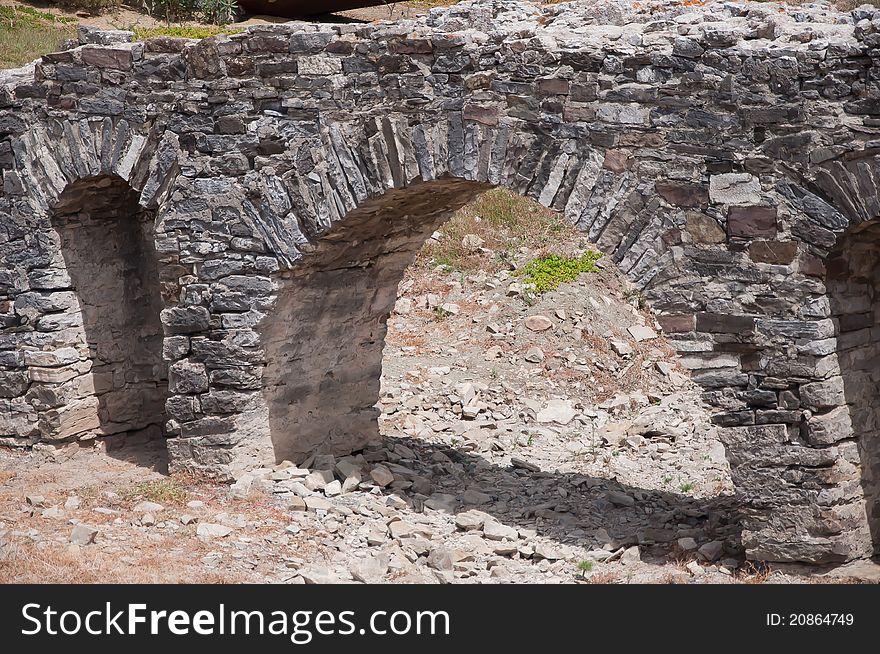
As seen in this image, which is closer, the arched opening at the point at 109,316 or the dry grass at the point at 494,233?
the arched opening at the point at 109,316

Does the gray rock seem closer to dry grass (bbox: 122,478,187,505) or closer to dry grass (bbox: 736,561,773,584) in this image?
dry grass (bbox: 122,478,187,505)

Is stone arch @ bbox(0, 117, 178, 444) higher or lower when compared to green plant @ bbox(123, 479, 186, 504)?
higher

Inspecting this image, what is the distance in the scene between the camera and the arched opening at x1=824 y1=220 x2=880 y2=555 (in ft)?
20.1

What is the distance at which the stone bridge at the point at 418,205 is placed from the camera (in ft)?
19.8

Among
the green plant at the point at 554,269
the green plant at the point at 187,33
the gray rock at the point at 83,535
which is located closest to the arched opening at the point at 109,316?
the green plant at the point at 187,33

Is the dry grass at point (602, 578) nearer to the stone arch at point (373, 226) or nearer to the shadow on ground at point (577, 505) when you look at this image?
the shadow on ground at point (577, 505)

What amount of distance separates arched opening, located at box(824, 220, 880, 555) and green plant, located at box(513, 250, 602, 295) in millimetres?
5150

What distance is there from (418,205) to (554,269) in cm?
410

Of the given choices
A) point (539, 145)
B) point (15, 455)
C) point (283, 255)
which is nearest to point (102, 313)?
point (15, 455)

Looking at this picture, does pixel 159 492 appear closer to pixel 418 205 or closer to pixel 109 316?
pixel 109 316

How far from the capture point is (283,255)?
7332 mm

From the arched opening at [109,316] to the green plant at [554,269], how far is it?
412 cm

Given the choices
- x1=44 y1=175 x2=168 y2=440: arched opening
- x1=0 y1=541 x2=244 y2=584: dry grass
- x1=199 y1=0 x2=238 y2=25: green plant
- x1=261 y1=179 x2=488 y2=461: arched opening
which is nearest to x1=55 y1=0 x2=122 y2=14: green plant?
x1=199 y1=0 x2=238 y2=25: green plant

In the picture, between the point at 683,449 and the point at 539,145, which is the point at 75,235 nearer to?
the point at 539,145
